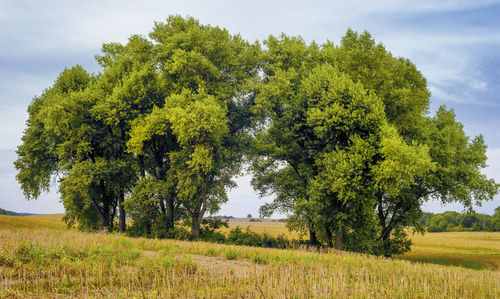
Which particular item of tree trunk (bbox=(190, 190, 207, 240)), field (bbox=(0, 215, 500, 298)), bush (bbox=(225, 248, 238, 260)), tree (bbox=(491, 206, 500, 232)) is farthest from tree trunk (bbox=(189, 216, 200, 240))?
tree (bbox=(491, 206, 500, 232))

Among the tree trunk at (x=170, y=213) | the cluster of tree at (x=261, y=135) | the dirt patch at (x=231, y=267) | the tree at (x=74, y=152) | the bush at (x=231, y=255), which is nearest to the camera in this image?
the dirt patch at (x=231, y=267)

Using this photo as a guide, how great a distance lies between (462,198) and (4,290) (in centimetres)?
3291

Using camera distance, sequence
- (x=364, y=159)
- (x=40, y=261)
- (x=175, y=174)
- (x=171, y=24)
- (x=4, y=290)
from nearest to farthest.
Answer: (x=4, y=290)
(x=40, y=261)
(x=364, y=159)
(x=175, y=174)
(x=171, y=24)

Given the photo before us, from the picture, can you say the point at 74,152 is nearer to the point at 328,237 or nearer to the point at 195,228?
the point at 195,228

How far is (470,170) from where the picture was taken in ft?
91.5

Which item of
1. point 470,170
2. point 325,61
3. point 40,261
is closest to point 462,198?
point 470,170

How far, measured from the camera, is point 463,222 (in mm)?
111500

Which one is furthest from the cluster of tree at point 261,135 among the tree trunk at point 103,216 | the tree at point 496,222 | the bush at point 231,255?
the tree at point 496,222

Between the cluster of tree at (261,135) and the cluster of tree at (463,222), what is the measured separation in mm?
79426

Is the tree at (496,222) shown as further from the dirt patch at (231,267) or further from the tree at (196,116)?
the dirt patch at (231,267)

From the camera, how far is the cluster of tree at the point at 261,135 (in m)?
24.7

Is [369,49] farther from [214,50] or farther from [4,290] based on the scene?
[4,290]

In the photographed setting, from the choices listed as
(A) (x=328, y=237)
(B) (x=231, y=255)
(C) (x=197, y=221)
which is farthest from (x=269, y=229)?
(B) (x=231, y=255)

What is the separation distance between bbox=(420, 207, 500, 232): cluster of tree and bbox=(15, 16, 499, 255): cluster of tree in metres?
79.4
